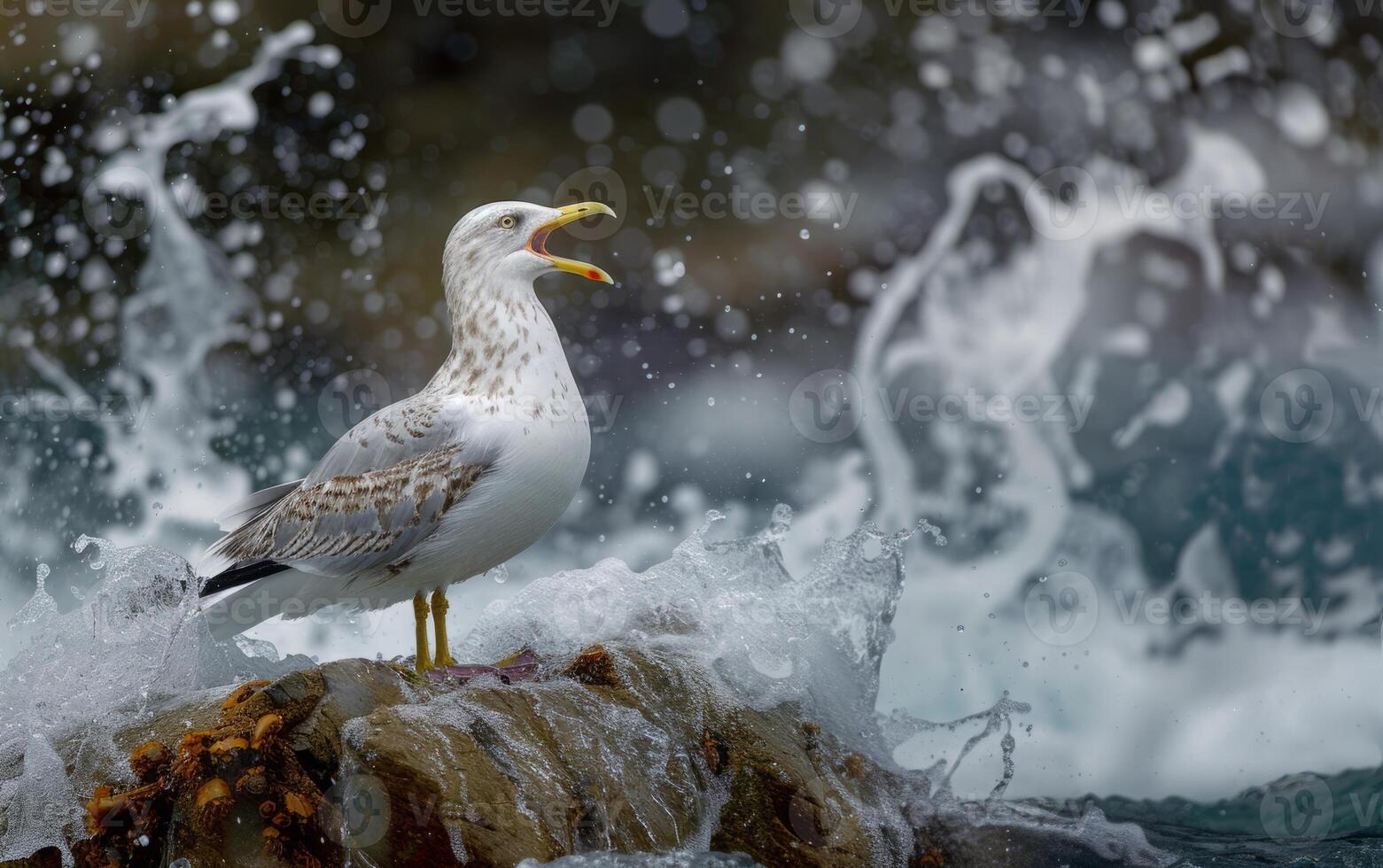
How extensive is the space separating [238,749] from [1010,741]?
3.84 meters

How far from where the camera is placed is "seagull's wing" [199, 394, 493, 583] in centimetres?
528

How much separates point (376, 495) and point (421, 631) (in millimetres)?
673

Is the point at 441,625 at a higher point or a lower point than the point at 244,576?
lower

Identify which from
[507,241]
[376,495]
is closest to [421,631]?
[376,495]

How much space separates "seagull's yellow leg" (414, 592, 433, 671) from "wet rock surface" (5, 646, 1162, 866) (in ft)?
1.29

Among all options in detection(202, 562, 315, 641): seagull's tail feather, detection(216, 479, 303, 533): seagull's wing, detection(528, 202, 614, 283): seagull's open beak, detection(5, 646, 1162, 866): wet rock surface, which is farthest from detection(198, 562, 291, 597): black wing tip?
detection(528, 202, 614, 283): seagull's open beak

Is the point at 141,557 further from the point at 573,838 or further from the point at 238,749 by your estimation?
the point at 573,838

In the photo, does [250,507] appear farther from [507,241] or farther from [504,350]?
[507,241]

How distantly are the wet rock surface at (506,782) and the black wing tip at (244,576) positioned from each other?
26.8 inches

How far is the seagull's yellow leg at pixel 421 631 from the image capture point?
17.8ft

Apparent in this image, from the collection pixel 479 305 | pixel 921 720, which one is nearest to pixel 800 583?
pixel 921 720

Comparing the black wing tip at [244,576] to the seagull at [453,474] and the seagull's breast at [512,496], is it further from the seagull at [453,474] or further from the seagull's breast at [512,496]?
the seagull's breast at [512,496]

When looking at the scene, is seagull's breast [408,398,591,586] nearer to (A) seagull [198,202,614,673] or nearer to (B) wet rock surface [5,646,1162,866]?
(A) seagull [198,202,614,673]

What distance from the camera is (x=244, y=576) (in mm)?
5590
